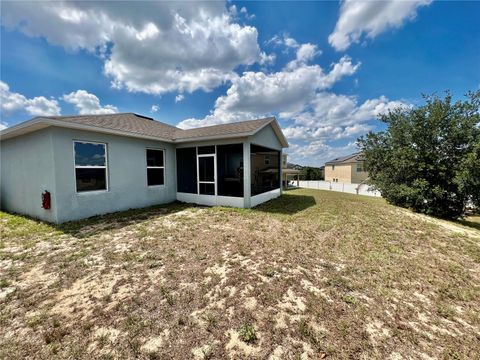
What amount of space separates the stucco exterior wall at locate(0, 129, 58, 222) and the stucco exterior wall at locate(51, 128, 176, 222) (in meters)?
0.22

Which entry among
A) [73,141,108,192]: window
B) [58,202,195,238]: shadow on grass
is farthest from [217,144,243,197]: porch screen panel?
[73,141,108,192]: window

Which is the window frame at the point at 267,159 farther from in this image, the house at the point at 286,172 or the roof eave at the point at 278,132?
the house at the point at 286,172

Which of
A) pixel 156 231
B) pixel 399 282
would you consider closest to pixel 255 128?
pixel 156 231

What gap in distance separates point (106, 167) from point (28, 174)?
2.54 metres

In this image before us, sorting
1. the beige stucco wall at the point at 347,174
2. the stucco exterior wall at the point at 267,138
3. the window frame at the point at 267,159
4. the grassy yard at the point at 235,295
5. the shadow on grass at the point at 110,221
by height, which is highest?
the stucco exterior wall at the point at 267,138

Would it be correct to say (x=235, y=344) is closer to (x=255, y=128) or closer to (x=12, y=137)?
(x=255, y=128)

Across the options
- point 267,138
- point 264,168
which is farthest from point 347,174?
point 267,138

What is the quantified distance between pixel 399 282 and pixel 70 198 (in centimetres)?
835

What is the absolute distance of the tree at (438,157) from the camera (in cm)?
863

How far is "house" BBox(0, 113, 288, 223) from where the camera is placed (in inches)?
226

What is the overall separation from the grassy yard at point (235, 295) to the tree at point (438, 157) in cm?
510

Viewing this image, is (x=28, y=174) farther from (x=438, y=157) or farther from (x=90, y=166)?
(x=438, y=157)

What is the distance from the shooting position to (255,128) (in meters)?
7.65

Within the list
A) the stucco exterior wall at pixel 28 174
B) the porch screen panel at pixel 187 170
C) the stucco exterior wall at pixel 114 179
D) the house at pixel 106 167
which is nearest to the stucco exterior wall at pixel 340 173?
the house at pixel 106 167
